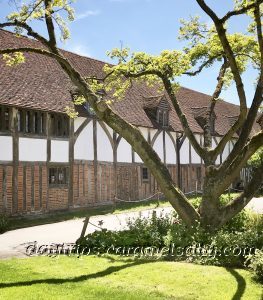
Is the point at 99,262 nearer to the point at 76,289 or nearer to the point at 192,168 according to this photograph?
the point at 76,289

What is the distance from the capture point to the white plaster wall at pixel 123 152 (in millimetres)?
24359

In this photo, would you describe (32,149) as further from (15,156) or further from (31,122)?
(31,122)

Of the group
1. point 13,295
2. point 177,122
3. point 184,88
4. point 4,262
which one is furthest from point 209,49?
point 184,88

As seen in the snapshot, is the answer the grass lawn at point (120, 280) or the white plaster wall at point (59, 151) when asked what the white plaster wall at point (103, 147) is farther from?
the grass lawn at point (120, 280)

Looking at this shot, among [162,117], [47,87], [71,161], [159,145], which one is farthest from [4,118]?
[162,117]

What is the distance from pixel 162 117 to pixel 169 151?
7.81ft

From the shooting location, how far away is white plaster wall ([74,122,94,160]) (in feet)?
70.9

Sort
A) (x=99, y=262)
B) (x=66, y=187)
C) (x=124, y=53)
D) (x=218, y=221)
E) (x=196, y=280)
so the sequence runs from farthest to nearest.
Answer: (x=66, y=187), (x=124, y=53), (x=218, y=221), (x=99, y=262), (x=196, y=280)

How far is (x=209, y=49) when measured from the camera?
50.2 feet

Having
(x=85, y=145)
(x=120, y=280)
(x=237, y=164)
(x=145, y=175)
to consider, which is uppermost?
(x=85, y=145)

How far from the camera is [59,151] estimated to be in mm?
20531

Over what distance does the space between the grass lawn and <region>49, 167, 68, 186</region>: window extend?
10.0 meters

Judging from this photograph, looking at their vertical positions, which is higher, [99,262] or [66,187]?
[66,187]

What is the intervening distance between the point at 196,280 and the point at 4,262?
469cm
